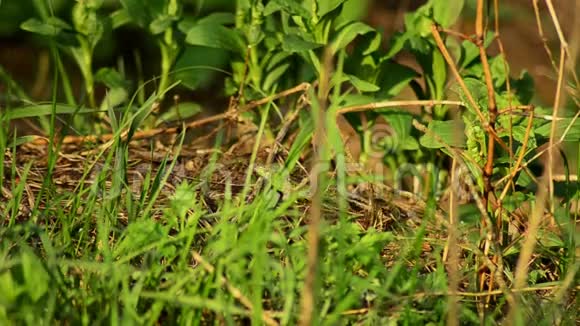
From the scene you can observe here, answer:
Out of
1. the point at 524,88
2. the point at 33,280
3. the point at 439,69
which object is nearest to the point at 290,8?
the point at 439,69

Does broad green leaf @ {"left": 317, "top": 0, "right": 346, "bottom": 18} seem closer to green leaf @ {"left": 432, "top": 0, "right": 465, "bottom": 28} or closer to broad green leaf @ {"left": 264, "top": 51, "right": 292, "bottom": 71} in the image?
broad green leaf @ {"left": 264, "top": 51, "right": 292, "bottom": 71}

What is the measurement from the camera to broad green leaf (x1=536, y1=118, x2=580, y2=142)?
238cm

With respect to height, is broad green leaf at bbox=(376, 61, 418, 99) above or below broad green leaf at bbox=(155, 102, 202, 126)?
above

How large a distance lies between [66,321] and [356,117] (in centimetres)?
119

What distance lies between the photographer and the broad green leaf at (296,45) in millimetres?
2494

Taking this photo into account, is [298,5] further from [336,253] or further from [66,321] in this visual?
[66,321]

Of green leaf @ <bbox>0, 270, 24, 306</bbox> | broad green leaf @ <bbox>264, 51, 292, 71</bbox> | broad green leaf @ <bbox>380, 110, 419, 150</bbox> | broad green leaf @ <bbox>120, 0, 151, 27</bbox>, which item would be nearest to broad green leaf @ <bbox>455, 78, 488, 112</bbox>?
broad green leaf @ <bbox>380, 110, 419, 150</bbox>

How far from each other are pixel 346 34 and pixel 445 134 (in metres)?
0.40

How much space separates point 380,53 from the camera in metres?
2.77

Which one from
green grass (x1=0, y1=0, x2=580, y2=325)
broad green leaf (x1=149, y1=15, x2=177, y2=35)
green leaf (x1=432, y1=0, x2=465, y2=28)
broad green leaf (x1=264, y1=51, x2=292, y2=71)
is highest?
green leaf (x1=432, y1=0, x2=465, y2=28)

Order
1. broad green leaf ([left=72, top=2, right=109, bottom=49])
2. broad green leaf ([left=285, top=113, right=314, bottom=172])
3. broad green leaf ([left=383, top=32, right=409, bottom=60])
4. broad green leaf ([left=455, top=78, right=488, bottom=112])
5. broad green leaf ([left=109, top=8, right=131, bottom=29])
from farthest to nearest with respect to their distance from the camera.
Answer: broad green leaf ([left=109, top=8, right=131, bottom=29]) < broad green leaf ([left=72, top=2, right=109, bottom=49]) < broad green leaf ([left=383, top=32, right=409, bottom=60]) < broad green leaf ([left=455, top=78, right=488, bottom=112]) < broad green leaf ([left=285, top=113, right=314, bottom=172])

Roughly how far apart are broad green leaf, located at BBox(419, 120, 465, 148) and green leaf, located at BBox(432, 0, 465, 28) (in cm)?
44

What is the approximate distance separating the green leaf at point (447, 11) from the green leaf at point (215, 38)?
1.72 ft

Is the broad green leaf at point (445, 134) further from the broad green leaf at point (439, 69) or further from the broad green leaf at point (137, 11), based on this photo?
the broad green leaf at point (137, 11)
